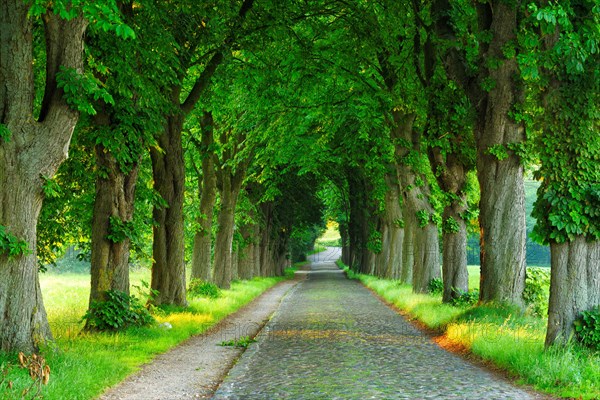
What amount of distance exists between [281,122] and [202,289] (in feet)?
25.2

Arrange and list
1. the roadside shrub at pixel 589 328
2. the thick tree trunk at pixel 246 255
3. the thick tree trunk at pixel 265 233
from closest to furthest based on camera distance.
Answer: the roadside shrub at pixel 589 328, the thick tree trunk at pixel 246 255, the thick tree trunk at pixel 265 233

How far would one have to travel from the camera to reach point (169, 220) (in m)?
18.1

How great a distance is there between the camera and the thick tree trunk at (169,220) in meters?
17.8

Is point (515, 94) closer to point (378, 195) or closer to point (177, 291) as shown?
point (177, 291)

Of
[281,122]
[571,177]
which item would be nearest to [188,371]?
[571,177]

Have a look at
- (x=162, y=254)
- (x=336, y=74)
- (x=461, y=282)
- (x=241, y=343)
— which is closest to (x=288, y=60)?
(x=336, y=74)

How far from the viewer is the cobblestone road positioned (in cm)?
840

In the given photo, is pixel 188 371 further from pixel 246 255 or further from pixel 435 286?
pixel 246 255

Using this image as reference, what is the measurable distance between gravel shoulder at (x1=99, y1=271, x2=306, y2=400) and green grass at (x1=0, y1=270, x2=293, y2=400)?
207 mm

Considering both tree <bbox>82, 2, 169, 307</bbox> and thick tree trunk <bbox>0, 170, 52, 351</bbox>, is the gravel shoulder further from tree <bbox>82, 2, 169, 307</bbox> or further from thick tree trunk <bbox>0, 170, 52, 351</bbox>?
tree <bbox>82, 2, 169, 307</bbox>

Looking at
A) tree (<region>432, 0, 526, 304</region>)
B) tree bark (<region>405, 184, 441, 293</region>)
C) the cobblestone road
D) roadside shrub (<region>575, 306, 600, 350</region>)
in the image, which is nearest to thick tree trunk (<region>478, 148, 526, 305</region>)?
tree (<region>432, 0, 526, 304</region>)

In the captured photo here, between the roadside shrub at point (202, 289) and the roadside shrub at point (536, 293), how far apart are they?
1151 centimetres

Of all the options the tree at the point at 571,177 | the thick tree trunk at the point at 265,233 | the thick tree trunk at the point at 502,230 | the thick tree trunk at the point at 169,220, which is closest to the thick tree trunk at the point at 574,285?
the tree at the point at 571,177

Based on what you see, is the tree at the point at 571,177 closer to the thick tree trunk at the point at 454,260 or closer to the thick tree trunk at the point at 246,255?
the thick tree trunk at the point at 454,260
